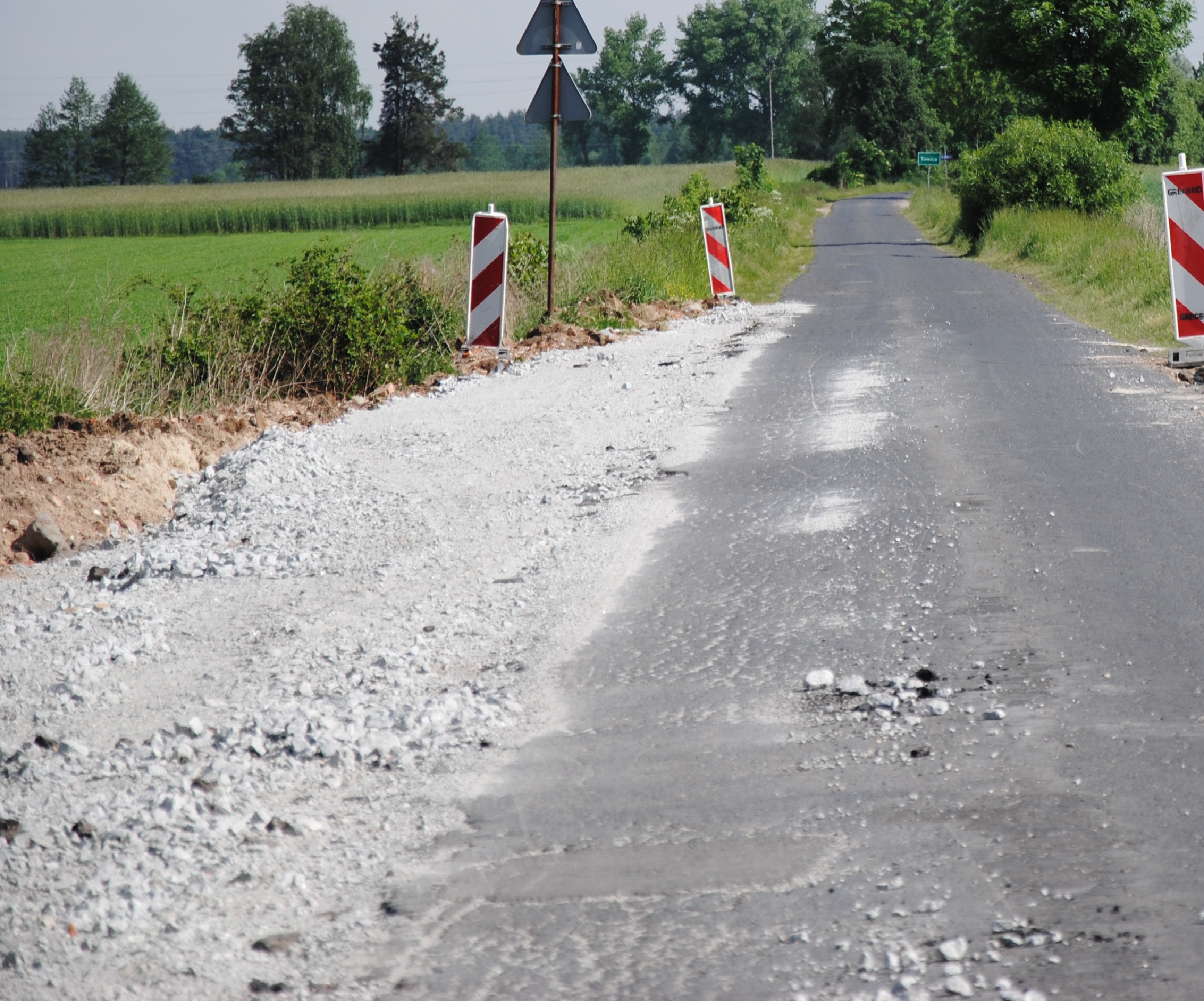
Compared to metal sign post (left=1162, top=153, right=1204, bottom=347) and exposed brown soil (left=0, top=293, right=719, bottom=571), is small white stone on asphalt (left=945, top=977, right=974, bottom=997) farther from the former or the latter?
metal sign post (left=1162, top=153, right=1204, bottom=347)

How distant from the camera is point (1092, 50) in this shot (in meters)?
35.1

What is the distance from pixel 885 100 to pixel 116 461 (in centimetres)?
9306

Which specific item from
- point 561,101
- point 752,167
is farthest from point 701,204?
point 752,167

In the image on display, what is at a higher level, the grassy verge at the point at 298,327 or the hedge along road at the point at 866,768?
the grassy verge at the point at 298,327

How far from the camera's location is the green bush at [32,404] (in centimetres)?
855

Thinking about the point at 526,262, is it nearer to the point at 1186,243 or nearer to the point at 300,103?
the point at 1186,243

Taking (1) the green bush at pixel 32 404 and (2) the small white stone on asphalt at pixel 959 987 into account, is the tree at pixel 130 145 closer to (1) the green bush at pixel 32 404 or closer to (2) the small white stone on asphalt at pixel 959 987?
(1) the green bush at pixel 32 404

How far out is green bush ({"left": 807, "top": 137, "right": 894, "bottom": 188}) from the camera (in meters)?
83.8

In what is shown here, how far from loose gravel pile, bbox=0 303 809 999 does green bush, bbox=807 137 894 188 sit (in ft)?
264

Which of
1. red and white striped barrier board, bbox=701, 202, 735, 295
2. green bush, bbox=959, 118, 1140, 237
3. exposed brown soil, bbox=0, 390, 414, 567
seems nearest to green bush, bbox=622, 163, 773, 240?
red and white striped barrier board, bbox=701, 202, 735, 295

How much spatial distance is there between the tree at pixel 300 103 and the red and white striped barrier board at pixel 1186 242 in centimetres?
10204

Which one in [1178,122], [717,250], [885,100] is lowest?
[717,250]

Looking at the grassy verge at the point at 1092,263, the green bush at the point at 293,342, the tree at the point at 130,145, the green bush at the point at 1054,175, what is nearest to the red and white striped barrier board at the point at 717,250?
the grassy verge at the point at 1092,263

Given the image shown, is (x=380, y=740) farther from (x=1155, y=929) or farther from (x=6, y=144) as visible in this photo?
(x=6, y=144)
